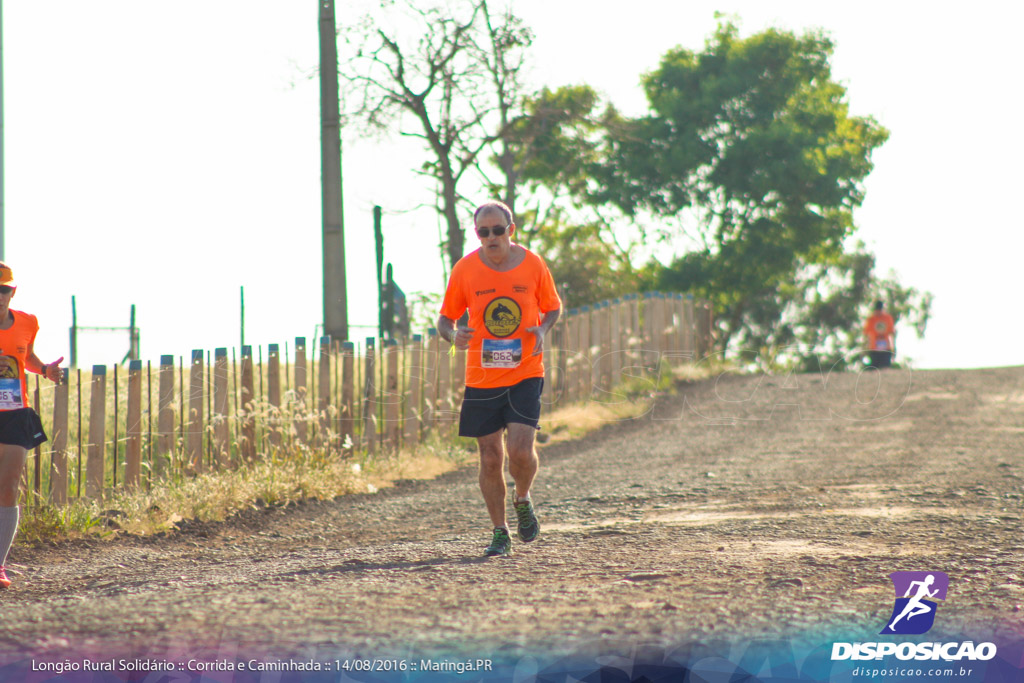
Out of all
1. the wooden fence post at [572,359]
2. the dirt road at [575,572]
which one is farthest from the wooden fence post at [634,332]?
the dirt road at [575,572]

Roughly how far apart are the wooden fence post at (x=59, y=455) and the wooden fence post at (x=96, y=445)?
0.26 meters

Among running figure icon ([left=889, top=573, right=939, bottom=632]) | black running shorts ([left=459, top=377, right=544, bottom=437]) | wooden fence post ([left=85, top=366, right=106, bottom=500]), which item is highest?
black running shorts ([left=459, top=377, right=544, bottom=437])

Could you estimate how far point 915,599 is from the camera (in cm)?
451

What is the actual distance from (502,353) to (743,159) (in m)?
27.9

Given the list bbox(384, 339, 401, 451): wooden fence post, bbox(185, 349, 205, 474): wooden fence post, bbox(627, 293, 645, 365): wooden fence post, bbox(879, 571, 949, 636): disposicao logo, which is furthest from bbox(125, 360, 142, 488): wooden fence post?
bbox(627, 293, 645, 365): wooden fence post

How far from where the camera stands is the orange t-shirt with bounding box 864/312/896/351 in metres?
22.8

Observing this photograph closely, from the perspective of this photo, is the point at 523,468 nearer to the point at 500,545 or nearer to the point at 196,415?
the point at 500,545

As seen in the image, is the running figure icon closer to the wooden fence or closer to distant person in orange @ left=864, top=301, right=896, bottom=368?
the wooden fence

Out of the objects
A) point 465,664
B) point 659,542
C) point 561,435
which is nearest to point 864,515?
point 659,542

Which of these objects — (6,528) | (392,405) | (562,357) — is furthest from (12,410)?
(562,357)

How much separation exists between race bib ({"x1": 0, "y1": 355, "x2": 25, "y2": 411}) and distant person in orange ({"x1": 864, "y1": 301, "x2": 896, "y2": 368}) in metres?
19.4

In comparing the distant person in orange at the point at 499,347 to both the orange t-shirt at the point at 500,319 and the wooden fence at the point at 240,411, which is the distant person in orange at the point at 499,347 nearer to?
the orange t-shirt at the point at 500,319

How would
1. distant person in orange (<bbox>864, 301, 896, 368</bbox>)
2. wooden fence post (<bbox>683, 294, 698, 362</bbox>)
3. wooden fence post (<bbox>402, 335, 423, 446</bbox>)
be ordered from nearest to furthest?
1. wooden fence post (<bbox>402, 335, 423, 446</bbox>)
2. distant person in orange (<bbox>864, 301, 896, 368</bbox>)
3. wooden fence post (<bbox>683, 294, 698, 362</bbox>)

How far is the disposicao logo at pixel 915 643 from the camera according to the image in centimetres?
387
